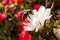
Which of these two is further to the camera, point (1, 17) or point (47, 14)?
point (1, 17)

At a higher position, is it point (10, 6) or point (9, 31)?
point (10, 6)

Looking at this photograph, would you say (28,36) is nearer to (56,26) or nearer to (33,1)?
(56,26)

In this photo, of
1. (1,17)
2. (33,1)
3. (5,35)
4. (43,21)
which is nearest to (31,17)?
(43,21)

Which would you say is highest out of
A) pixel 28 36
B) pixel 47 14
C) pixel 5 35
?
pixel 47 14

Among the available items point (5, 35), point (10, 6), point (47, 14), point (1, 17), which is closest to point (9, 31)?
point (5, 35)

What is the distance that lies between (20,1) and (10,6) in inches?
3.6

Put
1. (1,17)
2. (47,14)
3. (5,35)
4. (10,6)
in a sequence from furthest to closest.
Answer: (10,6), (1,17), (5,35), (47,14)

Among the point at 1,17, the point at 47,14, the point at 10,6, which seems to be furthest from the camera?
the point at 10,6

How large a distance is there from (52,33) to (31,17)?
137 mm

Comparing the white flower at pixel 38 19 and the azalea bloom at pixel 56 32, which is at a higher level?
the white flower at pixel 38 19

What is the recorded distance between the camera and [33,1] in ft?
5.93

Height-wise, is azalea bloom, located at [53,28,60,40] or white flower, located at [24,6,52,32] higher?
white flower, located at [24,6,52,32]

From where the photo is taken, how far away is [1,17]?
65.8 inches

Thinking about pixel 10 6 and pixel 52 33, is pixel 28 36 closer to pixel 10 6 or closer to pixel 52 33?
pixel 52 33
